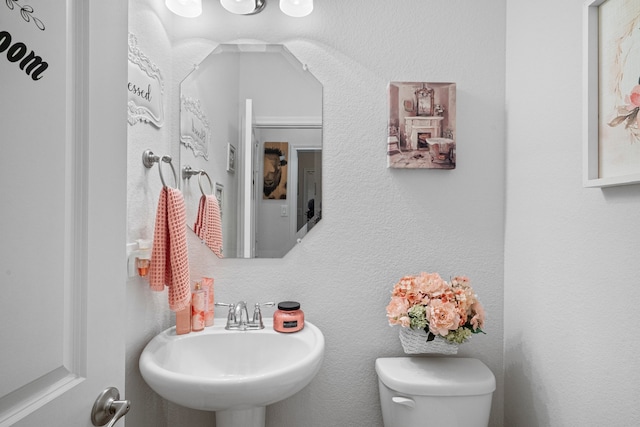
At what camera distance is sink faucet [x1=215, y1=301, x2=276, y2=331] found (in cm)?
134

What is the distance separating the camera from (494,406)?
1447 mm

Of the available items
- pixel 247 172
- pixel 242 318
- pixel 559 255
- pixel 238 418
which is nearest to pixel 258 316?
pixel 242 318

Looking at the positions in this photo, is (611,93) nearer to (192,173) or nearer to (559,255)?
(559,255)

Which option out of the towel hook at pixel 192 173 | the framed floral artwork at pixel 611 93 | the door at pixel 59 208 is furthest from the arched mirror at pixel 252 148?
the framed floral artwork at pixel 611 93

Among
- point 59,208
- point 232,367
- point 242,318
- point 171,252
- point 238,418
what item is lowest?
point 238,418

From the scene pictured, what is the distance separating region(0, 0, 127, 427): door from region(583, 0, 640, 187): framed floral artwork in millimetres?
1118

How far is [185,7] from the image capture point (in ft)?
4.37

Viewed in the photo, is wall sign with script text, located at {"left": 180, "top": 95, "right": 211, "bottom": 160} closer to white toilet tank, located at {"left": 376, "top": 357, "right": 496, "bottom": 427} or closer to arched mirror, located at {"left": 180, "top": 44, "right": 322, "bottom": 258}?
arched mirror, located at {"left": 180, "top": 44, "right": 322, "bottom": 258}

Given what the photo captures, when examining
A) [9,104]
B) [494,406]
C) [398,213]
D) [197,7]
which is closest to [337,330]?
[398,213]

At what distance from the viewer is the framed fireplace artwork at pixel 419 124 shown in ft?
4.60

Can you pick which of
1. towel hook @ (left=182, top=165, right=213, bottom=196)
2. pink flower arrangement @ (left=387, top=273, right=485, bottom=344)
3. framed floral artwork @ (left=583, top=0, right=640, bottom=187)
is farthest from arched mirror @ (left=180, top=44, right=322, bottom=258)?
framed floral artwork @ (left=583, top=0, right=640, bottom=187)

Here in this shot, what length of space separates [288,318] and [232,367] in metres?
0.27

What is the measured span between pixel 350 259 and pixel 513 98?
89 centimetres

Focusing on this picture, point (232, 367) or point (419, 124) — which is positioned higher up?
point (419, 124)
